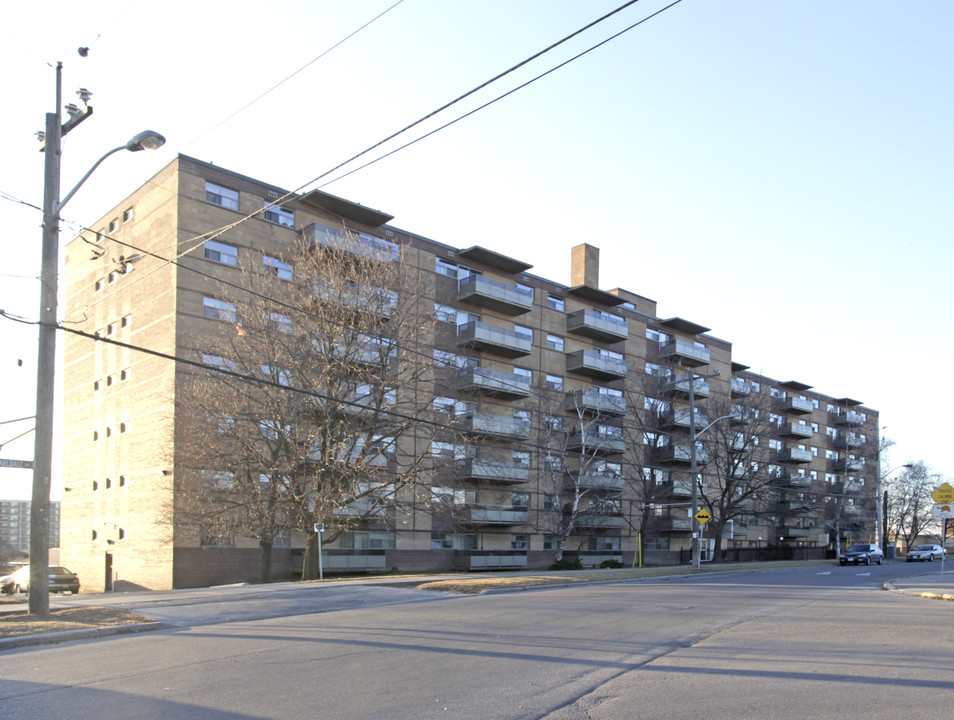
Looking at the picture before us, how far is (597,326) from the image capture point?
181 feet

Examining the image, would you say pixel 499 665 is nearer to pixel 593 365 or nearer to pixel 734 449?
pixel 593 365

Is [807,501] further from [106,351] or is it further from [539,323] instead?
[106,351]

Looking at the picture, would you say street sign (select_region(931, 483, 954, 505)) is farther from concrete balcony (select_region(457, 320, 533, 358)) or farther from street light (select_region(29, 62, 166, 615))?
street light (select_region(29, 62, 166, 615))

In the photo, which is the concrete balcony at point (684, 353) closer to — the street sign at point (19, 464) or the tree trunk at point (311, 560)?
the tree trunk at point (311, 560)

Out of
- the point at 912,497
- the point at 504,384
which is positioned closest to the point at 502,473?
the point at 504,384

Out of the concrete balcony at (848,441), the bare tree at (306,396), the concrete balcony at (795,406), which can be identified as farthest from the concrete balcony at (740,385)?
the bare tree at (306,396)

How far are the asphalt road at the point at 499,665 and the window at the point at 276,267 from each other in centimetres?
1574

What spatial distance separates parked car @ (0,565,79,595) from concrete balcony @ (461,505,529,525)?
18979 mm

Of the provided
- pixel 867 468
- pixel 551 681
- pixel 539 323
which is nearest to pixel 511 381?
pixel 539 323

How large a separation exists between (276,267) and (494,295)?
14620 millimetres

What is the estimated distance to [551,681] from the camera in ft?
28.6

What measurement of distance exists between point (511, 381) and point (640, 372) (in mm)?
14418

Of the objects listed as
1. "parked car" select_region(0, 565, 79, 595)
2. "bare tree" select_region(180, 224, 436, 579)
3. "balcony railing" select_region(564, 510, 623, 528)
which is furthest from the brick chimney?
"parked car" select_region(0, 565, 79, 595)

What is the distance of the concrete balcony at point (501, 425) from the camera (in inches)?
1639
